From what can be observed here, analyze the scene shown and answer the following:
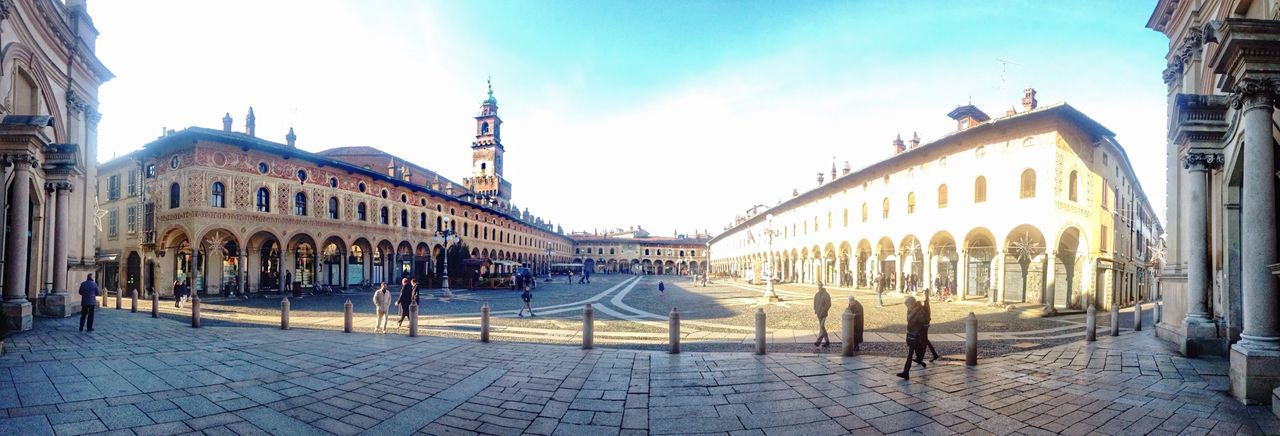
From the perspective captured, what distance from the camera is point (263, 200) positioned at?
26.4 metres

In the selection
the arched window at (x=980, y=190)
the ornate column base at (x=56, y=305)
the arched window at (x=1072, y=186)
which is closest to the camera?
the ornate column base at (x=56, y=305)

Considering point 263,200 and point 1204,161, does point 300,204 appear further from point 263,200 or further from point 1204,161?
point 1204,161

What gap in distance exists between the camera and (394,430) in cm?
445

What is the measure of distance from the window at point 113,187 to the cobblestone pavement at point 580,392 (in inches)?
1067

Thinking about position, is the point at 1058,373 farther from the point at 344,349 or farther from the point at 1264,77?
the point at 344,349

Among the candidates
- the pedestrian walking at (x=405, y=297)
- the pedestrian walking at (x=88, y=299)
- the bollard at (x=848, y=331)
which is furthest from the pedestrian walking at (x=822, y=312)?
the pedestrian walking at (x=88, y=299)

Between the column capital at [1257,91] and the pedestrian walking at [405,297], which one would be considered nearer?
the column capital at [1257,91]

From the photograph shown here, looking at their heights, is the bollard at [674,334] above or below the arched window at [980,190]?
below

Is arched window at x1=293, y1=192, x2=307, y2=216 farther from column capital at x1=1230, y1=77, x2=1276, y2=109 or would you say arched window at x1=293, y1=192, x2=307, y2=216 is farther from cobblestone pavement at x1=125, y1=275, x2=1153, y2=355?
column capital at x1=1230, y1=77, x2=1276, y2=109

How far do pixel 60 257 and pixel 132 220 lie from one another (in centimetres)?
1846

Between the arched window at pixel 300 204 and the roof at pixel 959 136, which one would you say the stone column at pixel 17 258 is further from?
the roof at pixel 959 136

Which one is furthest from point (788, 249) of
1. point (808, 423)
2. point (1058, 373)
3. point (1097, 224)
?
point (808, 423)

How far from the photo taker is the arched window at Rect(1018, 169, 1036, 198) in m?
20.0

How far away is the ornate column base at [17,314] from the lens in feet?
32.0
